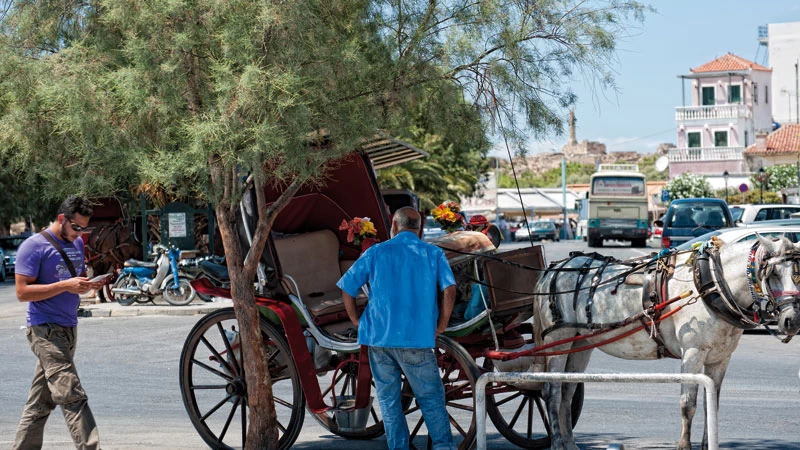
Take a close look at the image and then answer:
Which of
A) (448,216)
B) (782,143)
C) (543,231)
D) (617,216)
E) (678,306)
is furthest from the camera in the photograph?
(782,143)

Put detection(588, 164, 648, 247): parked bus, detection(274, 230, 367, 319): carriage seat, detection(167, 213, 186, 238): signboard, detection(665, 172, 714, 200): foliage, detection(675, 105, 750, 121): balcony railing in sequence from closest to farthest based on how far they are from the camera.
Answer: detection(274, 230, 367, 319): carriage seat → detection(167, 213, 186, 238): signboard → detection(588, 164, 648, 247): parked bus → detection(665, 172, 714, 200): foliage → detection(675, 105, 750, 121): balcony railing

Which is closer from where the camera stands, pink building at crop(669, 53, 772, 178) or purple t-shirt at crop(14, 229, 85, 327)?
purple t-shirt at crop(14, 229, 85, 327)

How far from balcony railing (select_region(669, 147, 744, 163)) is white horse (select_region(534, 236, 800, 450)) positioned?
70511 mm

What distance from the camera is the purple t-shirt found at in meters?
7.37

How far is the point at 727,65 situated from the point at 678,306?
3147 inches

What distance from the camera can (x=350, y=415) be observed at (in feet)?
26.9

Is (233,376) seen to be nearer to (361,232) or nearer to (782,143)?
(361,232)

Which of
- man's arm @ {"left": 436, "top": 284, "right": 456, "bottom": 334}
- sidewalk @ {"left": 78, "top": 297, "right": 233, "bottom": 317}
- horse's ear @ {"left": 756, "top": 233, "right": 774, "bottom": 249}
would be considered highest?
horse's ear @ {"left": 756, "top": 233, "right": 774, "bottom": 249}

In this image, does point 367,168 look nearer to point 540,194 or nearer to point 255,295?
point 255,295

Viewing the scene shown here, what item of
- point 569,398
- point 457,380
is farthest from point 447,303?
point 569,398

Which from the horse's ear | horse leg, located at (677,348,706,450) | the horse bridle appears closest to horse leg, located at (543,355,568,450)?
horse leg, located at (677,348,706,450)

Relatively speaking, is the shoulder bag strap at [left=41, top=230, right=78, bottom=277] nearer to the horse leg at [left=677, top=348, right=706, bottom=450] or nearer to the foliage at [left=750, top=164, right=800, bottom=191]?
the horse leg at [left=677, top=348, right=706, bottom=450]

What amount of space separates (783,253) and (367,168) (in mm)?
4237

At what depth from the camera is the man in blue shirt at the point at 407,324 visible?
6.98 metres
